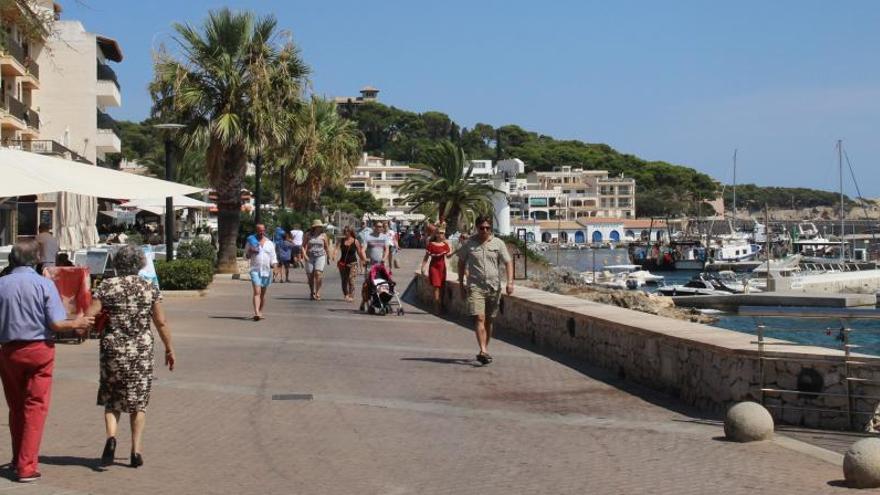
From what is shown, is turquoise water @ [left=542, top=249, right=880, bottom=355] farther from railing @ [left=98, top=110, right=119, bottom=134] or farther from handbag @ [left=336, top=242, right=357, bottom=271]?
railing @ [left=98, top=110, right=119, bottom=134]

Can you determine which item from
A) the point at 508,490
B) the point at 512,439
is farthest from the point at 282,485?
the point at 512,439

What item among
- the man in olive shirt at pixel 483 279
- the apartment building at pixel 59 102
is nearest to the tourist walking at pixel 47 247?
the man in olive shirt at pixel 483 279

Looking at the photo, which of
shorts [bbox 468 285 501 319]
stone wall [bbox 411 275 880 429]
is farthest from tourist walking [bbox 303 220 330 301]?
shorts [bbox 468 285 501 319]

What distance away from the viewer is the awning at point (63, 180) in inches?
425

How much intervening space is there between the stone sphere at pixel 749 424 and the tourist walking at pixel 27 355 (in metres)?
5.09

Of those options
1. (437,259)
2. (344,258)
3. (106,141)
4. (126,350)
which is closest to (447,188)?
(106,141)

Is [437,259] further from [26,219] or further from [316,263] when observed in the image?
[26,219]

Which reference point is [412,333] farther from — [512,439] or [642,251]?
[642,251]

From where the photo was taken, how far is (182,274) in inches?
936

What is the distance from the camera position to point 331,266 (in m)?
40.8

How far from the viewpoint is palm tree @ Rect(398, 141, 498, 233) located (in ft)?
150

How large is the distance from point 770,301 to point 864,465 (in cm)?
5856

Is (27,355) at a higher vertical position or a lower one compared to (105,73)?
lower

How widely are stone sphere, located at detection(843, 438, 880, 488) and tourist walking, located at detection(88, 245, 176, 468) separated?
15.9 ft
